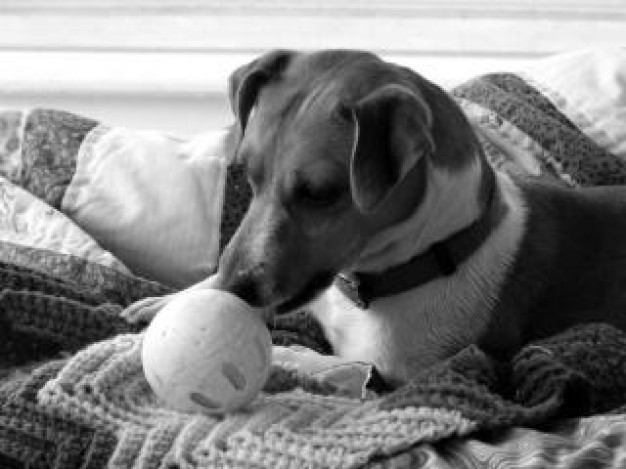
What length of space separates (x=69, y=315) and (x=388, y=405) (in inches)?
18.0

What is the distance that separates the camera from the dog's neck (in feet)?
4.82

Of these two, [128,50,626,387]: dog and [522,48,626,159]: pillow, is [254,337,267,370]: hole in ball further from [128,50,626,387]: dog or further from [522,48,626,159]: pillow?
[522,48,626,159]: pillow

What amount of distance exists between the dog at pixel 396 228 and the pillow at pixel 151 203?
258 mm

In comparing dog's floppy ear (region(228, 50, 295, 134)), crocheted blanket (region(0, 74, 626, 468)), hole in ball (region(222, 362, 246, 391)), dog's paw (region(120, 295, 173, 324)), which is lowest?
dog's paw (region(120, 295, 173, 324))

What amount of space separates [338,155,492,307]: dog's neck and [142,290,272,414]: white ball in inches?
11.0

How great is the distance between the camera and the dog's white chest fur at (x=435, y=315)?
1.53 meters

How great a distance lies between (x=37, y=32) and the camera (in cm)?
264

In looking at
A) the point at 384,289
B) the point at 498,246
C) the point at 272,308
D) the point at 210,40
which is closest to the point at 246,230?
the point at 272,308

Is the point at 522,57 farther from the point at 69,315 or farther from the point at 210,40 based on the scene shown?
the point at 69,315

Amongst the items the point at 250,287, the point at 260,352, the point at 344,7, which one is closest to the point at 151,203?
the point at 250,287

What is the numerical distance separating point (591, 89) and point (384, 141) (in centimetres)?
75

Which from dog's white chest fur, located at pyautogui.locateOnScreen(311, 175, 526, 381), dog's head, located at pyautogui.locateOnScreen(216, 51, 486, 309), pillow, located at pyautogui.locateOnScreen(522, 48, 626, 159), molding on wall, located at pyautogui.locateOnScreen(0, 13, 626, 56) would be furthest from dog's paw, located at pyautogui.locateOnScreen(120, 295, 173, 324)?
molding on wall, located at pyautogui.locateOnScreen(0, 13, 626, 56)

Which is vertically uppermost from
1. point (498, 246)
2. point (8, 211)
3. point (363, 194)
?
point (363, 194)

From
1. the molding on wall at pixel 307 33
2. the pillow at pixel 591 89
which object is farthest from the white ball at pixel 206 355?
the molding on wall at pixel 307 33
